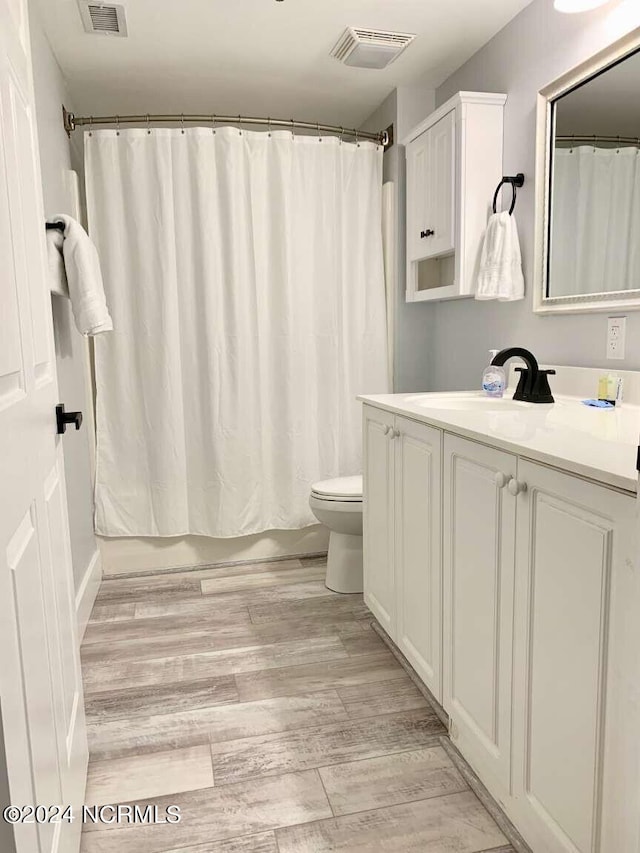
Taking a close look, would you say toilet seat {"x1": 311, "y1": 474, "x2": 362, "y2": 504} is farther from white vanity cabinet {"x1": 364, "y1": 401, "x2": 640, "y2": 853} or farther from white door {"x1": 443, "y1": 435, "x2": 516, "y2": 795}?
white door {"x1": 443, "y1": 435, "x2": 516, "y2": 795}

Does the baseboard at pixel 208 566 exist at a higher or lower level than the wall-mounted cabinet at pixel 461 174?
lower

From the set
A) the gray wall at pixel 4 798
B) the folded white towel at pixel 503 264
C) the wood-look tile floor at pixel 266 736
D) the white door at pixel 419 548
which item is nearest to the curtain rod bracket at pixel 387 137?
the folded white towel at pixel 503 264

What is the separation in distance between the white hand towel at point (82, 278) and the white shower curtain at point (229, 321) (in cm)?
74

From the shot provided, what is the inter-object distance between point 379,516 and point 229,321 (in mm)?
1315

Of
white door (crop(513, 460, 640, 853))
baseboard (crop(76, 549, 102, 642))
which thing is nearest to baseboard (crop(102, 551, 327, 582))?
baseboard (crop(76, 549, 102, 642))

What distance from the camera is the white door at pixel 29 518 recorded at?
0.89m

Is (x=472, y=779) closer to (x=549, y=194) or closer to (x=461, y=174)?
(x=549, y=194)

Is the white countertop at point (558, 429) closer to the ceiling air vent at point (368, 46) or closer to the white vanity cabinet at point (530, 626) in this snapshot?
the white vanity cabinet at point (530, 626)

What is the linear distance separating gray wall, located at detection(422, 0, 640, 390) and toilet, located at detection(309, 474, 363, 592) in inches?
30.5

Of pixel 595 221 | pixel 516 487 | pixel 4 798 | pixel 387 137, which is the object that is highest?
pixel 387 137

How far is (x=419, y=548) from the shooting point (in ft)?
6.11

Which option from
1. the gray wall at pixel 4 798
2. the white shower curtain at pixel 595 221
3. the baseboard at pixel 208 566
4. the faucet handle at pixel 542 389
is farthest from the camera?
the baseboard at pixel 208 566

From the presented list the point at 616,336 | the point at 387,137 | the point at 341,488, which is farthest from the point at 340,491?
the point at 387,137

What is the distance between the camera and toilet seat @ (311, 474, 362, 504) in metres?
2.70
